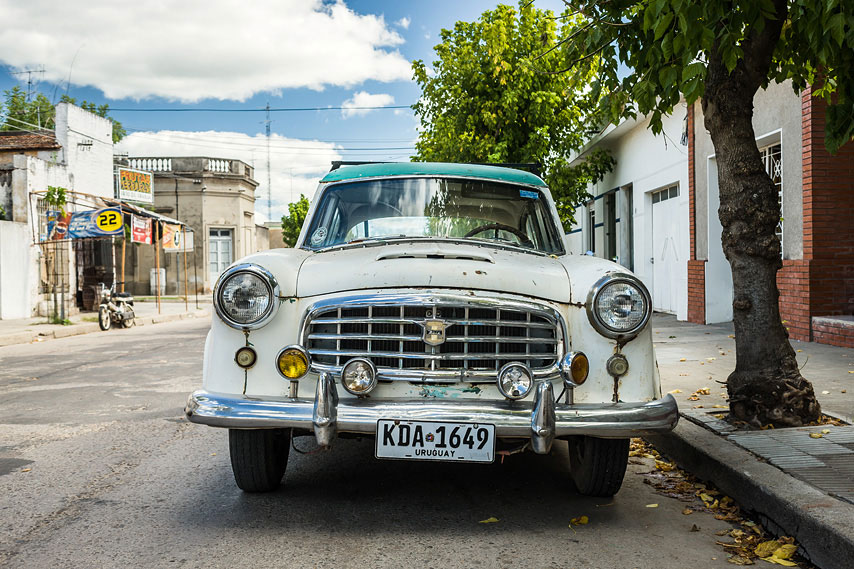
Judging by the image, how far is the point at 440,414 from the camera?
3121mm

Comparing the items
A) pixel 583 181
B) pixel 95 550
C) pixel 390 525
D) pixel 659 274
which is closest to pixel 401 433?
pixel 390 525

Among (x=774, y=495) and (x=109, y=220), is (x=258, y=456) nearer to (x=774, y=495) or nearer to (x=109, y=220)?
(x=774, y=495)

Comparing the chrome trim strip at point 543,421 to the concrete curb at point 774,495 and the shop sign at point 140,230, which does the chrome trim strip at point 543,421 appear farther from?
the shop sign at point 140,230

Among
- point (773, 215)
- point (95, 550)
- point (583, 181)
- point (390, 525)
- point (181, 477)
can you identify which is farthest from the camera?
point (583, 181)

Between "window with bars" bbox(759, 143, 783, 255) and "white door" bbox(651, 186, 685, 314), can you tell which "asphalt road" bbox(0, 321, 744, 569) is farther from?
"white door" bbox(651, 186, 685, 314)

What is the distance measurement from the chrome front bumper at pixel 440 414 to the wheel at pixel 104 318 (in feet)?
45.1

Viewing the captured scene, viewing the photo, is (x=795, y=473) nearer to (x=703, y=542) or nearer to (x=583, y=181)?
(x=703, y=542)

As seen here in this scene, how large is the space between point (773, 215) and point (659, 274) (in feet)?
36.1

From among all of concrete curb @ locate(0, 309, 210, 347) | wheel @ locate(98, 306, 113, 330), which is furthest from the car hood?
wheel @ locate(98, 306, 113, 330)

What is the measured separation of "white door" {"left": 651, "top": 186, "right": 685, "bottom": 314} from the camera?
14.5 meters

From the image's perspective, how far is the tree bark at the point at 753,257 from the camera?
4.68 meters

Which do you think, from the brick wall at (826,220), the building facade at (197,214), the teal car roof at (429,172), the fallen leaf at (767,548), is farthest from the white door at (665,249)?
the building facade at (197,214)

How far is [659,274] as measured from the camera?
15406 millimetres

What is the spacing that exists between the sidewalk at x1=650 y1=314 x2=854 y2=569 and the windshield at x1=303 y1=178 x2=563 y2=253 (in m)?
1.44
